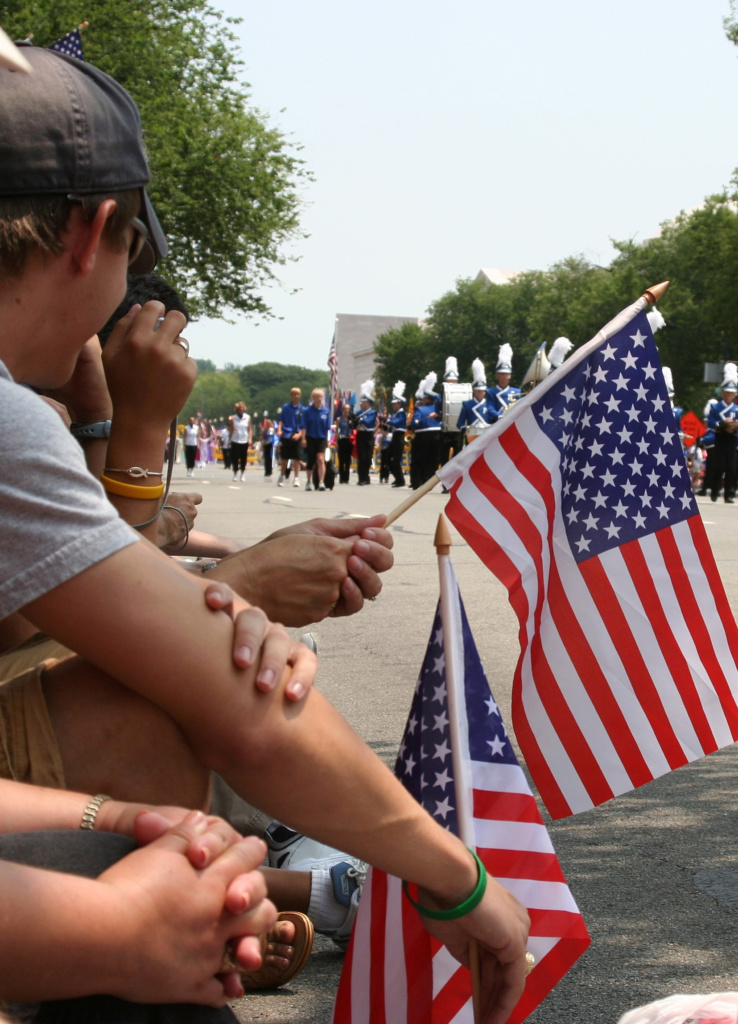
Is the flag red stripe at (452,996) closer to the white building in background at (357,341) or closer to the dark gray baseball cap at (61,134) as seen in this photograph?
the dark gray baseball cap at (61,134)

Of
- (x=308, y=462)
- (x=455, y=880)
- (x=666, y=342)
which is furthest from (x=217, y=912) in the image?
(x=666, y=342)

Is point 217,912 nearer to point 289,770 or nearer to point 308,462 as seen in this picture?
point 289,770

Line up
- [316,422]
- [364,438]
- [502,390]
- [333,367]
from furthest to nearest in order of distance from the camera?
[333,367] → [364,438] → [316,422] → [502,390]

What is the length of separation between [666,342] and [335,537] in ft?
197

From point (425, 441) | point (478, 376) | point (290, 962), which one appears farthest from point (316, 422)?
point (290, 962)

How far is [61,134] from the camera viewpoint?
61.7 inches

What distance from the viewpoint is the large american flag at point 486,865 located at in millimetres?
2023

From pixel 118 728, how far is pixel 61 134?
0.77m

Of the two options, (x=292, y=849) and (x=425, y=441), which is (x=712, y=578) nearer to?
(x=292, y=849)

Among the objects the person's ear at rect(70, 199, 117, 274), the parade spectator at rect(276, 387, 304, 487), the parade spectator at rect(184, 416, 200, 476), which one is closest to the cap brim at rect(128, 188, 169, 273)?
the person's ear at rect(70, 199, 117, 274)

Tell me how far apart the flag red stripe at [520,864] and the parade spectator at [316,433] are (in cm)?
2234

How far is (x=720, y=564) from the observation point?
1006 cm

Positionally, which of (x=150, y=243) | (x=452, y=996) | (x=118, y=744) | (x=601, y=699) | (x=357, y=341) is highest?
(x=150, y=243)

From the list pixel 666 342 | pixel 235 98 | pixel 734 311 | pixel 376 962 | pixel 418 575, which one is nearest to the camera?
pixel 376 962
